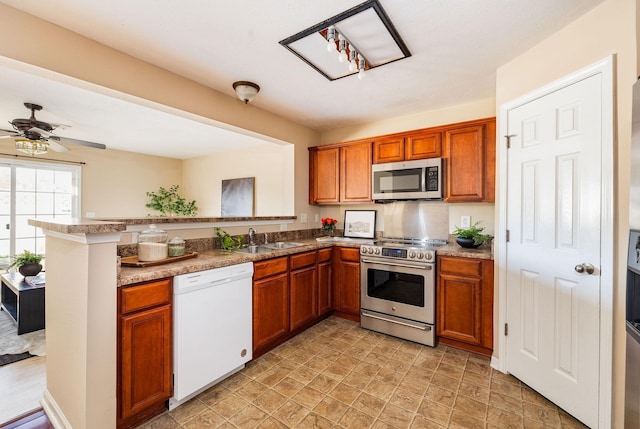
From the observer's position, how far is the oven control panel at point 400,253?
2.55 metres

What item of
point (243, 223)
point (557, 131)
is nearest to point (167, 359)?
point (243, 223)

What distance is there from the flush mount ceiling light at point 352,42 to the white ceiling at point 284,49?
5cm

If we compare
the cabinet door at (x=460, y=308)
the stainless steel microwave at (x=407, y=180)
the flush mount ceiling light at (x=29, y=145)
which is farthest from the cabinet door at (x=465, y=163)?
the flush mount ceiling light at (x=29, y=145)

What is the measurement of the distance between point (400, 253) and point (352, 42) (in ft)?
6.12

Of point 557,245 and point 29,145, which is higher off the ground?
point 29,145

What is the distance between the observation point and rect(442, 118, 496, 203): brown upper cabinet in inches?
101

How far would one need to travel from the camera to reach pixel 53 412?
1.65 metres

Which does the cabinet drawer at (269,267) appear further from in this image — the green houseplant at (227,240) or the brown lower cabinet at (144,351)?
the brown lower cabinet at (144,351)

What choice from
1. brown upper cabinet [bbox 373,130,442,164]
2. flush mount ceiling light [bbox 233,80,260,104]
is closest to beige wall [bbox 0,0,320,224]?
flush mount ceiling light [bbox 233,80,260,104]

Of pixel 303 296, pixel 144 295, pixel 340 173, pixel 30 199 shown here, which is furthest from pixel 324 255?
pixel 30 199

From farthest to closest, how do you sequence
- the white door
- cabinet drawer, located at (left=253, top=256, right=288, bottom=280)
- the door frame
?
1. cabinet drawer, located at (left=253, top=256, right=288, bottom=280)
2. the white door
3. the door frame

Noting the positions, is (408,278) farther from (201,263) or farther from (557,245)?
(201,263)

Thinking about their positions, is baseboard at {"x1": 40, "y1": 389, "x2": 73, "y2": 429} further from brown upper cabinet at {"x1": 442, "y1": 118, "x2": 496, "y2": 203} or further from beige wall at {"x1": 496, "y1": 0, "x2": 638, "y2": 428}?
brown upper cabinet at {"x1": 442, "y1": 118, "x2": 496, "y2": 203}

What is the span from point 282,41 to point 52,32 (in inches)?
54.4
